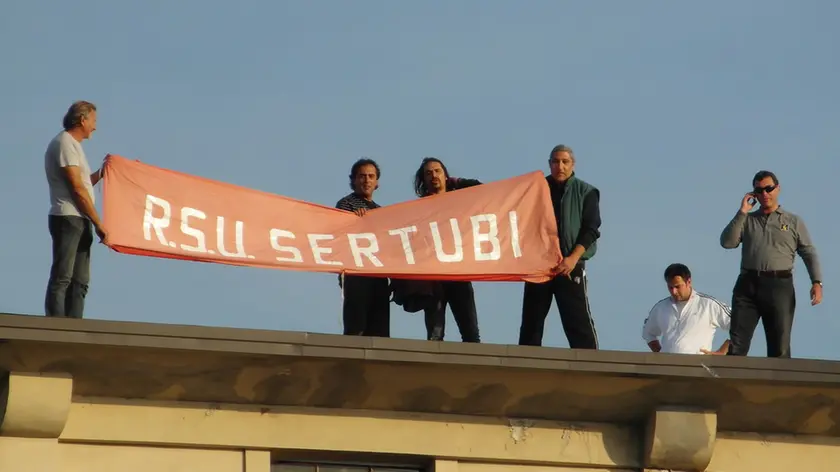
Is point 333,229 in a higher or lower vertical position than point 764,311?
higher

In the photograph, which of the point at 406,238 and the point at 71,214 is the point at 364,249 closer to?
the point at 406,238

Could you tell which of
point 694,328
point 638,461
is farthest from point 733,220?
point 638,461

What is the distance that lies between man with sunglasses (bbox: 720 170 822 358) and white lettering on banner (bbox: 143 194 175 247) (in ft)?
16.8

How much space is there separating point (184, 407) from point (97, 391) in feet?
2.36

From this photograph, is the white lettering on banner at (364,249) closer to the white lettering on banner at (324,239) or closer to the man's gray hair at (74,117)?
the white lettering on banner at (324,239)

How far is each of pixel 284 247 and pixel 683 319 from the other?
408 cm

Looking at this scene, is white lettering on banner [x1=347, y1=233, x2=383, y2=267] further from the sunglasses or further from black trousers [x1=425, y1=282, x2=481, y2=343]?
the sunglasses

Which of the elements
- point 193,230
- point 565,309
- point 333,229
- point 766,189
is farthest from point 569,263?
point 193,230

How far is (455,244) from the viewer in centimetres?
1800

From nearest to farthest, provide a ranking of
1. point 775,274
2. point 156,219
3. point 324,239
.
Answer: point 156,219 < point 775,274 < point 324,239

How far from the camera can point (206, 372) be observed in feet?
51.3

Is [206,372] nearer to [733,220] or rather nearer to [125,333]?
[125,333]

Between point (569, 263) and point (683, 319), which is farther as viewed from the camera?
point (683, 319)

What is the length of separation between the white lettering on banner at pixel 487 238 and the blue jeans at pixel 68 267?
366cm
